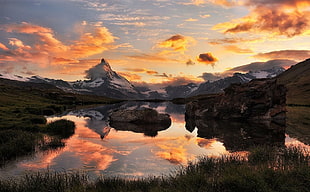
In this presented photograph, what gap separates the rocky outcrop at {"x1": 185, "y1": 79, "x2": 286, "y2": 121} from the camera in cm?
6178

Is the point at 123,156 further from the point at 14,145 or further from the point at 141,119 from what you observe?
the point at 141,119

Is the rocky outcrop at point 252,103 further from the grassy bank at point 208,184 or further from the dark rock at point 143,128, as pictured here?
the grassy bank at point 208,184

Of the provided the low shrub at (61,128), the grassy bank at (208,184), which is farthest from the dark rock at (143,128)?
the grassy bank at (208,184)

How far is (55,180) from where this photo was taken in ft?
49.8

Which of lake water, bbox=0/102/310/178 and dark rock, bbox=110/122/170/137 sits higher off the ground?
dark rock, bbox=110/122/170/137

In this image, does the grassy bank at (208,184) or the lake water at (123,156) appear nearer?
the grassy bank at (208,184)

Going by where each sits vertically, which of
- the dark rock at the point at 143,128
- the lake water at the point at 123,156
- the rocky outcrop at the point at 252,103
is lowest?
the lake water at the point at 123,156

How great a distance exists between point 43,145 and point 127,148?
29.3ft

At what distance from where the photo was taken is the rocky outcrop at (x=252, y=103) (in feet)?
203

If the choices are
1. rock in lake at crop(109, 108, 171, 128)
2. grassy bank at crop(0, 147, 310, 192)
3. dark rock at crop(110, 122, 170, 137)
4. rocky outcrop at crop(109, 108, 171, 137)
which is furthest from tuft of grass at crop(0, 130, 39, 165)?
rock in lake at crop(109, 108, 171, 128)

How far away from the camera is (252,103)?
63.7 metres

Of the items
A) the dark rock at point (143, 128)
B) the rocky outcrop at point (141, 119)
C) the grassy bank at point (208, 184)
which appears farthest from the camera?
the rocky outcrop at point (141, 119)

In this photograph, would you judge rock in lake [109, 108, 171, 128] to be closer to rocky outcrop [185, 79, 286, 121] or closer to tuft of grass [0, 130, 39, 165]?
rocky outcrop [185, 79, 286, 121]

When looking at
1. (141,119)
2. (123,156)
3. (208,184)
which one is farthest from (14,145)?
(141,119)
